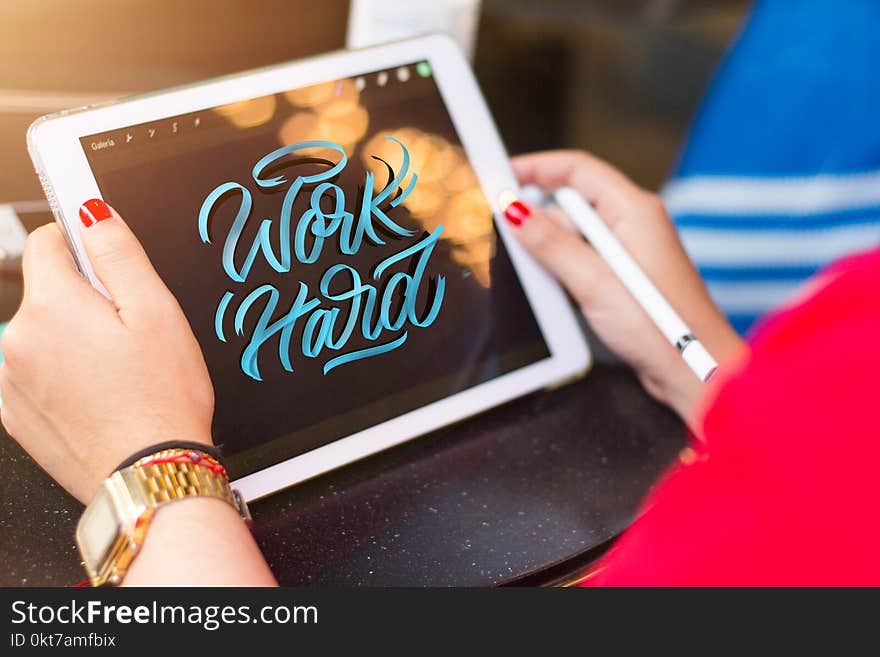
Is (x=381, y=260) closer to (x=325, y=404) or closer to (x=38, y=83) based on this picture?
(x=325, y=404)

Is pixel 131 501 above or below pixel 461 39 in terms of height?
below

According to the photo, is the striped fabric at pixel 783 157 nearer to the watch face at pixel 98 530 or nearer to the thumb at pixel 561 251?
the thumb at pixel 561 251

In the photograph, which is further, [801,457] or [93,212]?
[93,212]

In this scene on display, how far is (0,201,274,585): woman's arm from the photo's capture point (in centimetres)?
43

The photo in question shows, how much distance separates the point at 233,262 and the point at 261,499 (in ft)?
0.49

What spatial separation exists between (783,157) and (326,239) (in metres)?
0.59

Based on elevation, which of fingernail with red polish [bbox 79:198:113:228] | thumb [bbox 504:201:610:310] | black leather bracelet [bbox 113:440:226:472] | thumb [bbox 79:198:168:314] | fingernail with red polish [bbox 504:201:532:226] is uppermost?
fingernail with red polish [bbox 79:198:113:228]

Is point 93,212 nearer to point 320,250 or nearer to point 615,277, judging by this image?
point 320,250

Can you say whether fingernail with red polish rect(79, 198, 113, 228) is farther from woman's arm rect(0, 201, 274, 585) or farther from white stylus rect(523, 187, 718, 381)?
white stylus rect(523, 187, 718, 381)

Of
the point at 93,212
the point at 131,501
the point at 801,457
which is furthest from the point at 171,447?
the point at 801,457

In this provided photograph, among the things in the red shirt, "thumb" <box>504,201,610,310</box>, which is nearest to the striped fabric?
"thumb" <box>504,201,610,310</box>

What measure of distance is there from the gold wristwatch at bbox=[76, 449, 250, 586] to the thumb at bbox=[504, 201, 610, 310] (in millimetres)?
299

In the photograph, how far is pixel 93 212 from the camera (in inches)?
18.1

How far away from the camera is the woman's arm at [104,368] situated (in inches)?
17.1
